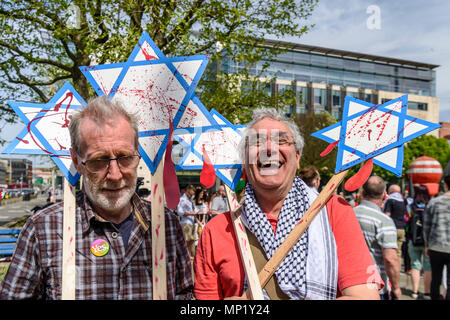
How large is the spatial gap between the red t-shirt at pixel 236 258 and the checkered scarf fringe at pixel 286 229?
0.09 metres

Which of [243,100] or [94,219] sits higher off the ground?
[243,100]

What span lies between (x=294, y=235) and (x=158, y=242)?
1.87 ft

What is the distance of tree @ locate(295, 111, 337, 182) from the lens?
2917 cm

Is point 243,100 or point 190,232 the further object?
point 243,100

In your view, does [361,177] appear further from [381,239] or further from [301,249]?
[381,239]

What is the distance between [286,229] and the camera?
5.74 feet

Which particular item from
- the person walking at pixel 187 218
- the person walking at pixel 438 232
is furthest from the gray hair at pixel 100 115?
the person walking at pixel 187 218

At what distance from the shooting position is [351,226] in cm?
170

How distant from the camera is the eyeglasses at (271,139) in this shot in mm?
1846

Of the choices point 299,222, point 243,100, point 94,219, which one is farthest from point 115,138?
point 243,100

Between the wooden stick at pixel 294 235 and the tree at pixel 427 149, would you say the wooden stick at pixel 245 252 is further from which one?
the tree at pixel 427 149

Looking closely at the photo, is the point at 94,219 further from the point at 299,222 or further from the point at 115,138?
the point at 299,222

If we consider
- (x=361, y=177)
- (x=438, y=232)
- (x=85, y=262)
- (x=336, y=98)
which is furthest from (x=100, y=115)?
(x=336, y=98)

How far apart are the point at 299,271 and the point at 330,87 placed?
163 ft
